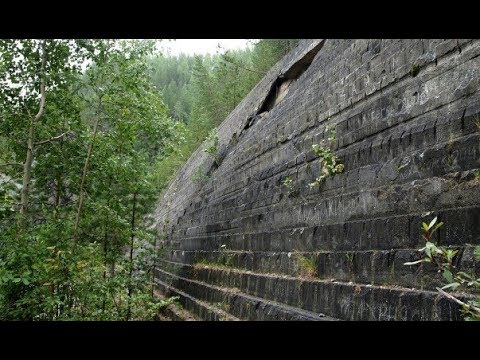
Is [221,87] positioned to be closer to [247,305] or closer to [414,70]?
[247,305]

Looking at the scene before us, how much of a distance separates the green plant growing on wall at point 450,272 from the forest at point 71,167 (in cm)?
415

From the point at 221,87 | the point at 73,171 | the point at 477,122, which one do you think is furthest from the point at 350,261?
the point at 221,87

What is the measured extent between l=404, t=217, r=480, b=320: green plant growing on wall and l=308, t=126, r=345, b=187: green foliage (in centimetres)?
165

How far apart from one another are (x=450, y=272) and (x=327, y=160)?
2347 millimetres

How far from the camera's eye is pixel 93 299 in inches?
240

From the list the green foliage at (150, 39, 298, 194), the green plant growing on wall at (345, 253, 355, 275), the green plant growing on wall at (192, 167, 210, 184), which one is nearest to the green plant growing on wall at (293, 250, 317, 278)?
the green plant growing on wall at (345, 253, 355, 275)

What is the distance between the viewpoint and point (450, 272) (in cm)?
244

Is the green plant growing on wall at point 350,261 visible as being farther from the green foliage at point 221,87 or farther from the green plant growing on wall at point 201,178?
the green foliage at point 221,87

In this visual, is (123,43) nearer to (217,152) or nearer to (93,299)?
(93,299)

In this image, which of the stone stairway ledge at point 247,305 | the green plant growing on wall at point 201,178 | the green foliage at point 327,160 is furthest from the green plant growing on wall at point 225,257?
the green plant growing on wall at point 201,178

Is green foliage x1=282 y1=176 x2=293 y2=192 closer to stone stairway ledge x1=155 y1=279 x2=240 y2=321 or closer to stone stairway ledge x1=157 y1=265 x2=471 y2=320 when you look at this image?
stone stairway ledge x1=157 y1=265 x2=471 y2=320

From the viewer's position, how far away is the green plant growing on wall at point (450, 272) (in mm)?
2170

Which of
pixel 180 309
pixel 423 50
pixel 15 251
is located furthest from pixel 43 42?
pixel 180 309
